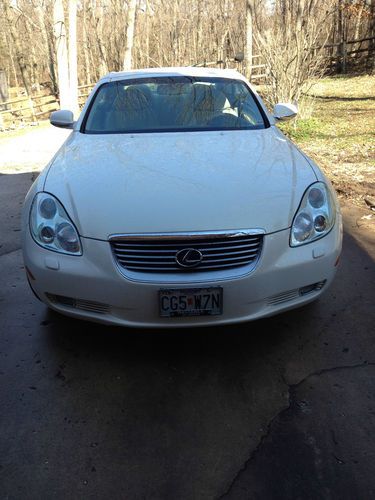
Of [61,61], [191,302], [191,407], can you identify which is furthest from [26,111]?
[191,407]

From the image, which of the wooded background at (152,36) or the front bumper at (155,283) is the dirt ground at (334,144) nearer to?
the front bumper at (155,283)

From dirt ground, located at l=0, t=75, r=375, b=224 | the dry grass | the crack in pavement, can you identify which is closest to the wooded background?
dirt ground, located at l=0, t=75, r=375, b=224

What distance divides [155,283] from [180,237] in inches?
9.8

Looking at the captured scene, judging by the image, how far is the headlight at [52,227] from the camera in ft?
8.09

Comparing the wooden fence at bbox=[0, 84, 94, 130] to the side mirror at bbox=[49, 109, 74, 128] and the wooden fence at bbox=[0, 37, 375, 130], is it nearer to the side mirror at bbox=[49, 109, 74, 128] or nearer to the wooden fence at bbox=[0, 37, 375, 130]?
the wooden fence at bbox=[0, 37, 375, 130]

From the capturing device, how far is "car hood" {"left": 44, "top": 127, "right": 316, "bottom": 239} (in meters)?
2.41

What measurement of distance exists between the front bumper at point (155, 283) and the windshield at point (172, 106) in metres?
1.50

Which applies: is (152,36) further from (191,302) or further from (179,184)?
(191,302)

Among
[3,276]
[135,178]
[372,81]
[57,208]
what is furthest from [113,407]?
[372,81]

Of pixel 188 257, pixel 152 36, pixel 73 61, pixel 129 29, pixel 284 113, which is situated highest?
pixel 129 29

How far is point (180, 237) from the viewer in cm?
234

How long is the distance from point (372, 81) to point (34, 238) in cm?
1818

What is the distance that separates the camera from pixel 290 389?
2459 mm

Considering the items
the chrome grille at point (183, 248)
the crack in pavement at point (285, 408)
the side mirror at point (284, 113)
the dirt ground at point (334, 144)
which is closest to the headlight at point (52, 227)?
the chrome grille at point (183, 248)
